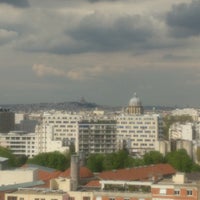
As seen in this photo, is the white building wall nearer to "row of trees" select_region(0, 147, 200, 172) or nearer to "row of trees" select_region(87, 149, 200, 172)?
"row of trees" select_region(87, 149, 200, 172)

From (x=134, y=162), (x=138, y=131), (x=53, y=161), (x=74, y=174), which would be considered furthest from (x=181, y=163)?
(x=138, y=131)

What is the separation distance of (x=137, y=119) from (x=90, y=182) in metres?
91.6

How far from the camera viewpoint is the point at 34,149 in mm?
143000

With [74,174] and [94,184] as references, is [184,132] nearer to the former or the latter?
[94,184]

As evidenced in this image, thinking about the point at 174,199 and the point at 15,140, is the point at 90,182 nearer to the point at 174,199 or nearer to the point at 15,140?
the point at 174,199

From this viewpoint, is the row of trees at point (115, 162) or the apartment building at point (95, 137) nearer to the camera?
the row of trees at point (115, 162)

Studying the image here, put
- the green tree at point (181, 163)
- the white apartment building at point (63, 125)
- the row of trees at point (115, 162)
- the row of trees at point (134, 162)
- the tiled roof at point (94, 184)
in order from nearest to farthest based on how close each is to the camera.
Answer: the tiled roof at point (94, 184), the green tree at point (181, 163), the row of trees at point (134, 162), the row of trees at point (115, 162), the white apartment building at point (63, 125)

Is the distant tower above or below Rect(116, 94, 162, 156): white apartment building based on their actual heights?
→ below

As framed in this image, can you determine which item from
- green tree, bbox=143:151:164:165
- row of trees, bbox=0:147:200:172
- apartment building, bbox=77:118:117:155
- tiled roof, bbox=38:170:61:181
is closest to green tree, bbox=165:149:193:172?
row of trees, bbox=0:147:200:172

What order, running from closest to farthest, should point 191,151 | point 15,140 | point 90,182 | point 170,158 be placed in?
point 90,182 → point 170,158 → point 191,151 → point 15,140

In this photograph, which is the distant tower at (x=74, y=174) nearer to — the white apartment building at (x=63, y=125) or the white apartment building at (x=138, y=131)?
the white apartment building at (x=138, y=131)

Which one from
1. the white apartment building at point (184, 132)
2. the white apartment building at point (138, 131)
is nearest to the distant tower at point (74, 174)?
the white apartment building at point (138, 131)

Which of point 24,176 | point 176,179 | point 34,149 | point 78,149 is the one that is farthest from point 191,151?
point 176,179

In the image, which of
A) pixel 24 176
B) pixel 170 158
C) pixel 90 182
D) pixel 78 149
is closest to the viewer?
pixel 90 182
